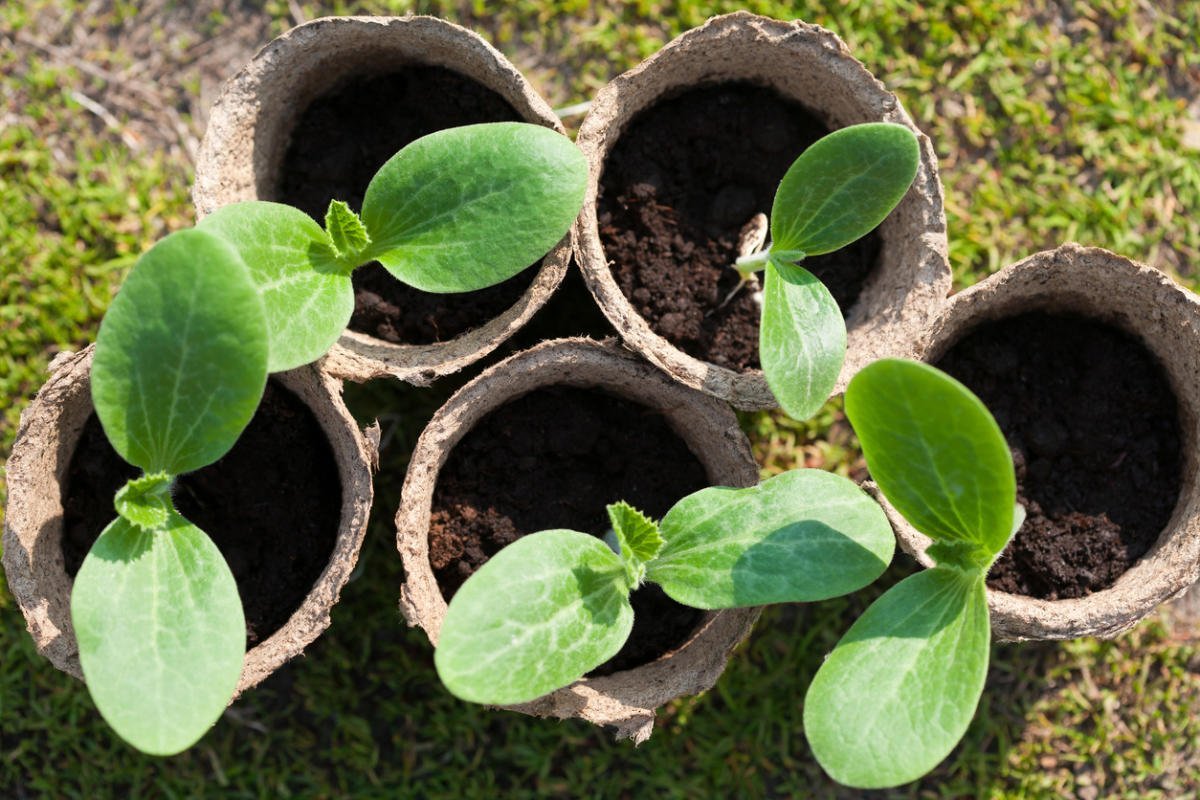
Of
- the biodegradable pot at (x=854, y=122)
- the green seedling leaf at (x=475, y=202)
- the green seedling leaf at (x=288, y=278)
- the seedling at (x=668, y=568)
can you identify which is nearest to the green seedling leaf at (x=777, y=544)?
the seedling at (x=668, y=568)

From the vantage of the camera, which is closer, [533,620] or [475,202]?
[533,620]

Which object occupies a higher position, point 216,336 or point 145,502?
point 216,336

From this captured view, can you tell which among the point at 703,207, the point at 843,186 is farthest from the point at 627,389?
the point at 843,186

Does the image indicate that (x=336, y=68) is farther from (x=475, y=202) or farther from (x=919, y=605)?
(x=919, y=605)

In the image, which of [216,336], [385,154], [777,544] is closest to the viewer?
[216,336]

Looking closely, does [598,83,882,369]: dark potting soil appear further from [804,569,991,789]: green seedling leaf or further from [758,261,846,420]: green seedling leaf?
[804,569,991,789]: green seedling leaf
